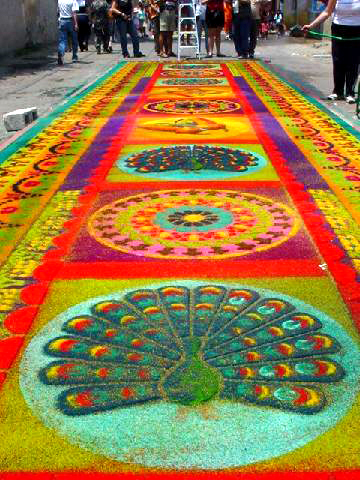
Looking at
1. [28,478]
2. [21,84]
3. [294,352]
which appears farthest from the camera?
[21,84]

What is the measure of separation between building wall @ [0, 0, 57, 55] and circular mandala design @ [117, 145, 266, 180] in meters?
10.1

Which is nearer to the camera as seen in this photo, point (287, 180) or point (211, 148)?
point (287, 180)

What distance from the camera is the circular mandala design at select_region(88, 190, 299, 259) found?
2.95 metres

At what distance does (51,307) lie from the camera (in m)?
2.41

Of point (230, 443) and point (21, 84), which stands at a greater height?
point (21, 84)

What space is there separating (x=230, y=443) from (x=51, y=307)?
986mm

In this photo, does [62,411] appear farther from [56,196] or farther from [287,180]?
[287,180]

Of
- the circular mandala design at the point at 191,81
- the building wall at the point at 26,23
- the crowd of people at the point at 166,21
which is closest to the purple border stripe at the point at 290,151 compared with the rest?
the circular mandala design at the point at 191,81

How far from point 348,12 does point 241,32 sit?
5492 millimetres

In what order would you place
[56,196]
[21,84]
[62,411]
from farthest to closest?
[21,84] < [56,196] < [62,411]

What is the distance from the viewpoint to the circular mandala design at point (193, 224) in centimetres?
295

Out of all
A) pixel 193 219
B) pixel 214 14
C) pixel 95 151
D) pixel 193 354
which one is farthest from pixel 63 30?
pixel 193 354

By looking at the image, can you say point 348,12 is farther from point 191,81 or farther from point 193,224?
point 193,224

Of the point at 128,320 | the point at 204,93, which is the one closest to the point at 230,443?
the point at 128,320
